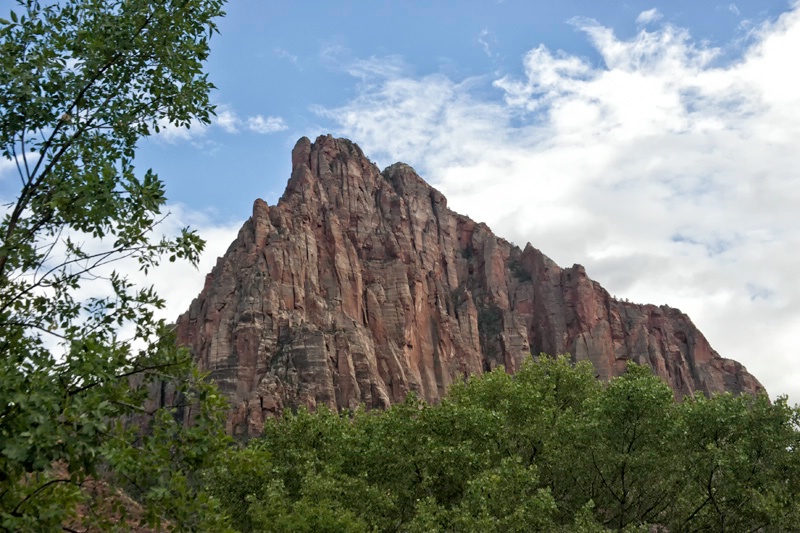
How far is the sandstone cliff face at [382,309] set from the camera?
125625mm

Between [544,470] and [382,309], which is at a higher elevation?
[382,309]

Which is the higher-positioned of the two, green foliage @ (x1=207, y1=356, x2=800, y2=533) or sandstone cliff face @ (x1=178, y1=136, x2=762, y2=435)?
sandstone cliff face @ (x1=178, y1=136, x2=762, y2=435)

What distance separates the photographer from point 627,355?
173500mm

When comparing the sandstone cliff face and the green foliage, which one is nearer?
the green foliage

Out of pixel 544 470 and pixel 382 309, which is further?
pixel 382 309

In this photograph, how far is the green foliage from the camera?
1000 inches

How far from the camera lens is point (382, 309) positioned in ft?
495

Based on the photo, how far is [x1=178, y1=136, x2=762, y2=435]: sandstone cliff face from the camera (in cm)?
12562

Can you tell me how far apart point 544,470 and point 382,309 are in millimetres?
119268

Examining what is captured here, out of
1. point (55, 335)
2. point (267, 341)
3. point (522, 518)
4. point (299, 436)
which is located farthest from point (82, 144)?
point (267, 341)

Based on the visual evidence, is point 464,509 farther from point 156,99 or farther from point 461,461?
point 156,99

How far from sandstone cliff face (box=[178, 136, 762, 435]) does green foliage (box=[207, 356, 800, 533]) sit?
77.3m

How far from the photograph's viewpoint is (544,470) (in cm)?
3188

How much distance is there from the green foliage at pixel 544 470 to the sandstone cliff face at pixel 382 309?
77.3 meters
